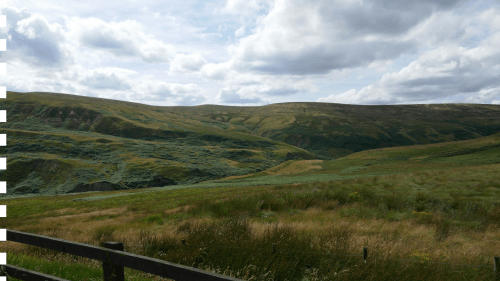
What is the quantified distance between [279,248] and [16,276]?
15.9 feet

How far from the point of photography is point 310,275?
550cm

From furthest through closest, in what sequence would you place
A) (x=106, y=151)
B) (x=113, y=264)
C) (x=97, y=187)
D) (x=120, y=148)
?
1. (x=120, y=148)
2. (x=106, y=151)
3. (x=97, y=187)
4. (x=113, y=264)

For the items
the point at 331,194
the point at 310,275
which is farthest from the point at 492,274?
the point at 331,194

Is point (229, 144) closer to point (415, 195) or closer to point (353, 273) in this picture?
point (415, 195)

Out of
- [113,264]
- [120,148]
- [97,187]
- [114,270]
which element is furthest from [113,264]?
[120,148]

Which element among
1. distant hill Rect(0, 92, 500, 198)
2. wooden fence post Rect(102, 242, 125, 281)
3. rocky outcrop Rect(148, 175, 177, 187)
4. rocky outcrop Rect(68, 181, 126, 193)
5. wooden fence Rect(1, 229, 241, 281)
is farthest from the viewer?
rocky outcrop Rect(148, 175, 177, 187)

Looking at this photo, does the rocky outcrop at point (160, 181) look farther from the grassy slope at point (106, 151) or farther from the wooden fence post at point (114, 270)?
the wooden fence post at point (114, 270)

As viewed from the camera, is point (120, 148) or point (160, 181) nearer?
point (160, 181)

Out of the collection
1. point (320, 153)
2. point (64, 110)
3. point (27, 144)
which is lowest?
point (320, 153)

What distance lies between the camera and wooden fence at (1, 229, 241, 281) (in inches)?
129

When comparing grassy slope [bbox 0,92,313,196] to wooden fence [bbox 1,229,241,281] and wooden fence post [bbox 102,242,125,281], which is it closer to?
wooden fence [bbox 1,229,241,281]

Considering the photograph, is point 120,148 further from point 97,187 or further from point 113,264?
point 113,264

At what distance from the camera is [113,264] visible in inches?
156

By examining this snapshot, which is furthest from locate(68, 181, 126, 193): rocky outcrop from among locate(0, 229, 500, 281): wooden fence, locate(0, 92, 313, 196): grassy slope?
locate(0, 229, 500, 281): wooden fence
